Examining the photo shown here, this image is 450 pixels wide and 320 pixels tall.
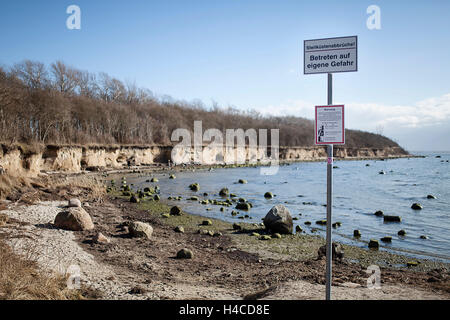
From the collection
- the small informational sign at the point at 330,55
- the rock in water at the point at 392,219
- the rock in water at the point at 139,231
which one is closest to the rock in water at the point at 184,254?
the rock in water at the point at 139,231

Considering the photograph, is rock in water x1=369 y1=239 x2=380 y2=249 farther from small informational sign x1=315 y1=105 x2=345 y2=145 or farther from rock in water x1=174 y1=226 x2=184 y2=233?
small informational sign x1=315 y1=105 x2=345 y2=145

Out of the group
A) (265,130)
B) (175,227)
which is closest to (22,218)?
(175,227)

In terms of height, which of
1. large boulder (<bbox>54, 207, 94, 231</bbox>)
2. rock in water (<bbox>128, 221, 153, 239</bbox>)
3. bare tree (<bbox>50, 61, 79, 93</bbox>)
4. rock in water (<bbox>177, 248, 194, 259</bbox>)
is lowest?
rock in water (<bbox>177, 248, 194, 259</bbox>)

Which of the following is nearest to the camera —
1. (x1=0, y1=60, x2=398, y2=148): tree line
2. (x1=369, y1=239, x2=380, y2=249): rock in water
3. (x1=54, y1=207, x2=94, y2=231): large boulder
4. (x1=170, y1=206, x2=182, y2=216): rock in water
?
(x1=54, y1=207, x2=94, y2=231): large boulder

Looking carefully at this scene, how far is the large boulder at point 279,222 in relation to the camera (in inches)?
597

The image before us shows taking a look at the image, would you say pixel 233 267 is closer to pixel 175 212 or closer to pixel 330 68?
pixel 330 68

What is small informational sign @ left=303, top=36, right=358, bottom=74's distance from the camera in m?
4.87

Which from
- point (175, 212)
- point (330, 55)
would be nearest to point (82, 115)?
point (175, 212)

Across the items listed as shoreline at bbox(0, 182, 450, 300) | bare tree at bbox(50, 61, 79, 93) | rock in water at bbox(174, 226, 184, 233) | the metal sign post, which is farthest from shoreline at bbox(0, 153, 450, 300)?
bare tree at bbox(50, 61, 79, 93)

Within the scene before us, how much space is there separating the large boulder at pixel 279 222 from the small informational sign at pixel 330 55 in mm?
11121

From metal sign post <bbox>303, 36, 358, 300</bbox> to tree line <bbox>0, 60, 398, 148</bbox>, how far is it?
Answer: 107 ft

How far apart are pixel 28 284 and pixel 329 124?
19.9ft

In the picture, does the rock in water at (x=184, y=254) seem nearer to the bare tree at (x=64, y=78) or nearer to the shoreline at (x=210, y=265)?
the shoreline at (x=210, y=265)
